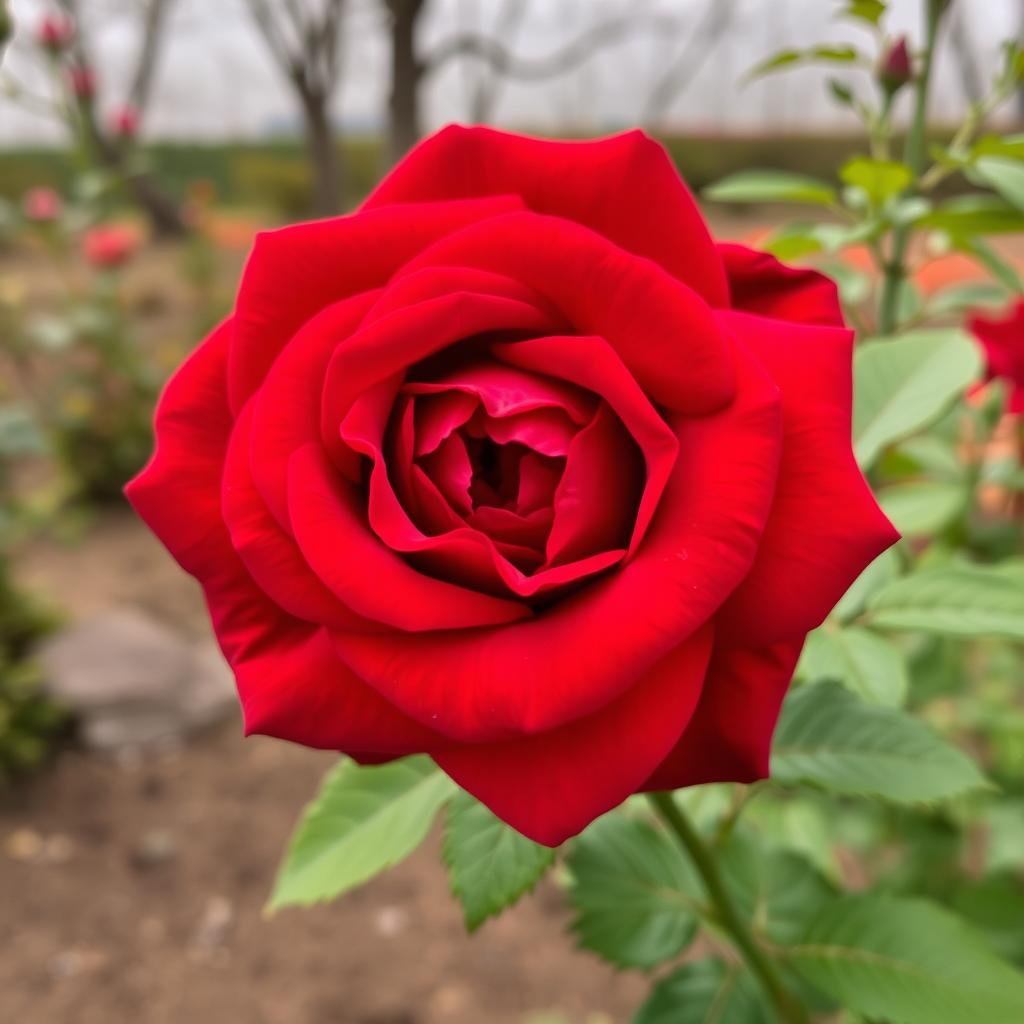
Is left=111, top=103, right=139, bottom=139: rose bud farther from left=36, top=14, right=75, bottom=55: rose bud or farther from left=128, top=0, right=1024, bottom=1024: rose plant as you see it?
left=128, top=0, right=1024, bottom=1024: rose plant

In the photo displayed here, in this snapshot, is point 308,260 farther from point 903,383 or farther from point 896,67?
point 896,67

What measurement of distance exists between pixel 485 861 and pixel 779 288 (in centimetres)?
29

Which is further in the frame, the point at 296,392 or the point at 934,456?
the point at 934,456

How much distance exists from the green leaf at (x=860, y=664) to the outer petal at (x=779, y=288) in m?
0.22

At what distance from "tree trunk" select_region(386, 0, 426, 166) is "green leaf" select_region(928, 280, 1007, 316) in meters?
3.36

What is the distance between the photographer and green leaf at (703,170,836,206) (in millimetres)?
673

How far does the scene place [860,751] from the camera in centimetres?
51

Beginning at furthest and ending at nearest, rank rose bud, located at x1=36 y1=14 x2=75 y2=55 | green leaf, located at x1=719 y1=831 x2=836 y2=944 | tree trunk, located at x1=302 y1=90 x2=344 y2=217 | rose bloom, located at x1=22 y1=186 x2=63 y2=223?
tree trunk, located at x1=302 y1=90 x2=344 y2=217, rose bloom, located at x1=22 y1=186 x2=63 y2=223, rose bud, located at x1=36 y1=14 x2=75 y2=55, green leaf, located at x1=719 y1=831 x2=836 y2=944

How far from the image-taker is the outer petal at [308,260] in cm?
34

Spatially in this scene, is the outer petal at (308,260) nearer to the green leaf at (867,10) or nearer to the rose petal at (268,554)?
the rose petal at (268,554)

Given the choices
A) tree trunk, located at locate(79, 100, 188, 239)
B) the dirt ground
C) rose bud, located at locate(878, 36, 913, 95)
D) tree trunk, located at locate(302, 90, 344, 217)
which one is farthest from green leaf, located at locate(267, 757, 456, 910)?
tree trunk, located at locate(79, 100, 188, 239)

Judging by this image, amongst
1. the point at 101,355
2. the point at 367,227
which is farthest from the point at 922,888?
the point at 101,355

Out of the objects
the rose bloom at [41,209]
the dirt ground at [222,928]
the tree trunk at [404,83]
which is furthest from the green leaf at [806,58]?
the tree trunk at [404,83]

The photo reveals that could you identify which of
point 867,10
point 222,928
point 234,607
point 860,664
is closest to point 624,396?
point 234,607
